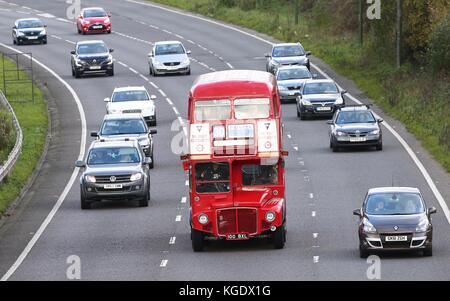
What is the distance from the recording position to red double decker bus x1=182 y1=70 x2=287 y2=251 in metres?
34.8

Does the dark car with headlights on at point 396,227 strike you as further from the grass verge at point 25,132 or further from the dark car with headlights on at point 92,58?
the dark car with headlights on at point 92,58

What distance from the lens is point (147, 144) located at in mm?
50469

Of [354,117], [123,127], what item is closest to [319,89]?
[354,117]

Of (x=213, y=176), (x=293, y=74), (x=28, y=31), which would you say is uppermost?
(x=213, y=176)

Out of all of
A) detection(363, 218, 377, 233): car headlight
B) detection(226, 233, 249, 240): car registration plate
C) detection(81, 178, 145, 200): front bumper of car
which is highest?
detection(363, 218, 377, 233): car headlight

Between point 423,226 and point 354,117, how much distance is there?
20.7m

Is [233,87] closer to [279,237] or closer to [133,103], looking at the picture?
[279,237]

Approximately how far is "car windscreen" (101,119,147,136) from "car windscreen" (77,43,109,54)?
23.4 metres

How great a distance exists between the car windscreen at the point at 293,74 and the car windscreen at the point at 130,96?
329 inches

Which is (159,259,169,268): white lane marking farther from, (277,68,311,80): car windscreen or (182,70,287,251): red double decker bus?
(277,68,311,80): car windscreen

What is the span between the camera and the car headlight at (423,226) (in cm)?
3275

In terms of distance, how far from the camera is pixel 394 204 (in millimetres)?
34062

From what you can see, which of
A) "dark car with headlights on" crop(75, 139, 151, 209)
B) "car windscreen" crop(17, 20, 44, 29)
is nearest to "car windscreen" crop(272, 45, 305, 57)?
"car windscreen" crop(17, 20, 44, 29)

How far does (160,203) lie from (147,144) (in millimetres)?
7313
